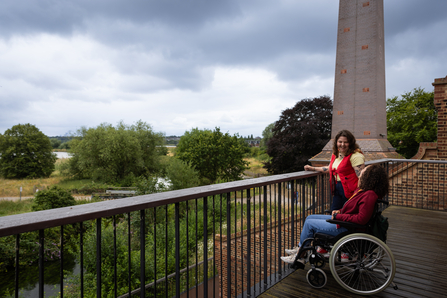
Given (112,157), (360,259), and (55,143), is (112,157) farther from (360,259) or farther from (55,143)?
(360,259)

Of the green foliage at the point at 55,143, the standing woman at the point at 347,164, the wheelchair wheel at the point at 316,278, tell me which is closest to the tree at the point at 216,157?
the green foliage at the point at 55,143

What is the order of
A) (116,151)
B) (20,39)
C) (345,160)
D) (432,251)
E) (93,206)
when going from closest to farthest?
(93,206)
(345,160)
(432,251)
(116,151)
(20,39)

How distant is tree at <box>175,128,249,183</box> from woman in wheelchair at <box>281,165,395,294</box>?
23.2 m

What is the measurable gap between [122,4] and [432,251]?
102ft

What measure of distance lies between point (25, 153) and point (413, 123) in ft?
125

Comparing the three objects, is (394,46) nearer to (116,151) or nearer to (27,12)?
(116,151)

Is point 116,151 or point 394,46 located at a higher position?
point 394,46

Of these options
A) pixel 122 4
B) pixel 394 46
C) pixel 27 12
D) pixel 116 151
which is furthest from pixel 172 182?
pixel 27 12

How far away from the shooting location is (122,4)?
26.1 m

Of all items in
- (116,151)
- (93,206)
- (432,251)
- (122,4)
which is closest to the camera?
(93,206)

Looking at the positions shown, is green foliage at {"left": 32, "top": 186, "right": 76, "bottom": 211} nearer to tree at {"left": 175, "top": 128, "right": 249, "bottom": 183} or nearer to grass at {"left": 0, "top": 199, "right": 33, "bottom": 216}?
grass at {"left": 0, "top": 199, "right": 33, "bottom": 216}

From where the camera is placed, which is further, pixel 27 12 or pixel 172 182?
pixel 27 12

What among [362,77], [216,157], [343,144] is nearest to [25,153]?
[216,157]

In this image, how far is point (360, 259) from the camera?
6.56 ft
